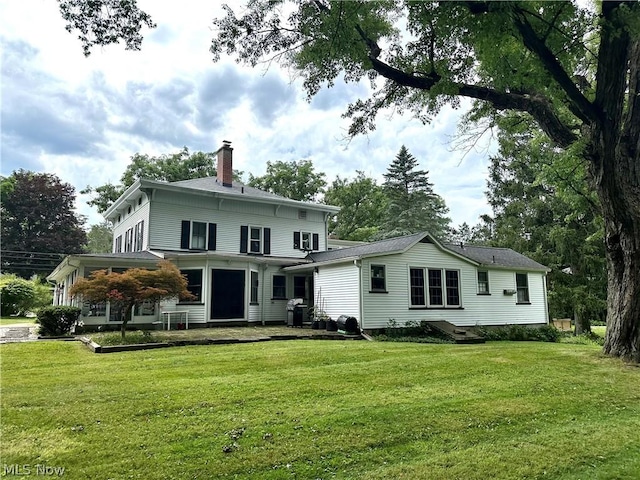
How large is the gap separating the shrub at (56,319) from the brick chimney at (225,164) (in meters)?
10.5

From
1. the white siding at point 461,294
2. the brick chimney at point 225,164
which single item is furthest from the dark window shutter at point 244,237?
the white siding at point 461,294

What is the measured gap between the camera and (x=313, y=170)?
36.2 m

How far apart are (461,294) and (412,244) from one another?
3223 mm

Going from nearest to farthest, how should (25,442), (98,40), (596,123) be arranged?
(25,442) → (98,40) → (596,123)

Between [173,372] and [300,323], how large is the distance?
362 inches

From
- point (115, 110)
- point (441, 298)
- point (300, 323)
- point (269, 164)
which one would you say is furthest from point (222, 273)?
point (269, 164)

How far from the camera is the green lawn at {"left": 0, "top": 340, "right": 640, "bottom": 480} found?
3713 mm

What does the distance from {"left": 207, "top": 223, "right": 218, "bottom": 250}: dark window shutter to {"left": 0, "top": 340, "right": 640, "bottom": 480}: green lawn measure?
10.6 meters

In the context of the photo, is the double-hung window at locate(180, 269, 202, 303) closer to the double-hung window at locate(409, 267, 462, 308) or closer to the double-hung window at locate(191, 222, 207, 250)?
the double-hung window at locate(191, 222, 207, 250)

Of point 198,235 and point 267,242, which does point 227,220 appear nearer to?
point 198,235

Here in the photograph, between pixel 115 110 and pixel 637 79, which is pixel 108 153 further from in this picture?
pixel 637 79

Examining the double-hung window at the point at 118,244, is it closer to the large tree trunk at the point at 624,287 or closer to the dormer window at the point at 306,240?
the dormer window at the point at 306,240

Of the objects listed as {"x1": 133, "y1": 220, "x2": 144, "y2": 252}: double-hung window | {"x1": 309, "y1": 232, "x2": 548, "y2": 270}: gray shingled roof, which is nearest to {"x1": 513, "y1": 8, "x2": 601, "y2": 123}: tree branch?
{"x1": 309, "y1": 232, "x2": 548, "y2": 270}: gray shingled roof

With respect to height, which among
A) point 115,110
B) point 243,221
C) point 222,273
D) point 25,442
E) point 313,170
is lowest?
point 25,442
